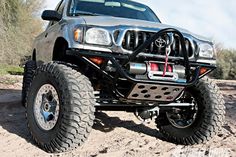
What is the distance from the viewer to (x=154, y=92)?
14.0 ft

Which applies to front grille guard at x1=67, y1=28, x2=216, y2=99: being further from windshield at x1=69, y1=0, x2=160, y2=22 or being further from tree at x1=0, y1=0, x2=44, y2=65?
tree at x1=0, y1=0, x2=44, y2=65

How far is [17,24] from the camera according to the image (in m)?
28.2

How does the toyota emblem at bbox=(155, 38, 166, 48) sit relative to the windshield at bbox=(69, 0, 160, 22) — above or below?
below

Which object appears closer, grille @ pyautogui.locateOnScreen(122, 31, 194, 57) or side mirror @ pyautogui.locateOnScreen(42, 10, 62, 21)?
grille @ pyautogui.locateOnScreen(122, 31, 194, 57)

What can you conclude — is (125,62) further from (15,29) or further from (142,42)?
(15,29)

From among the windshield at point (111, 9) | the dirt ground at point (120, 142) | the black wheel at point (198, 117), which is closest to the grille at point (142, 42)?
the black wheel at point (198, 117)

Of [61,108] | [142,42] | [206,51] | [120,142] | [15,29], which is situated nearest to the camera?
[61,108]

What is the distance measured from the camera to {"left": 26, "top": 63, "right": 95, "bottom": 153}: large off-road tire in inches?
156

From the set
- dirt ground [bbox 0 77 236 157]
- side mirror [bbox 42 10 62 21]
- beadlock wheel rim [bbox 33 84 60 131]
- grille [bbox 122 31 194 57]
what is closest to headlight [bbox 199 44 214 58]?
grille [bbox 122 31 194 57]

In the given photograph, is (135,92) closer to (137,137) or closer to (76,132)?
(76,132)

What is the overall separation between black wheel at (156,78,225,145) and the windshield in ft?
4.98

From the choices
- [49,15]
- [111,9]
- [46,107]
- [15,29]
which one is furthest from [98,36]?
[15,29]

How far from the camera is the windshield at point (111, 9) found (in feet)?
Answer: 17.9

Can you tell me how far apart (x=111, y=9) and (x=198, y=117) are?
1.99 metres
